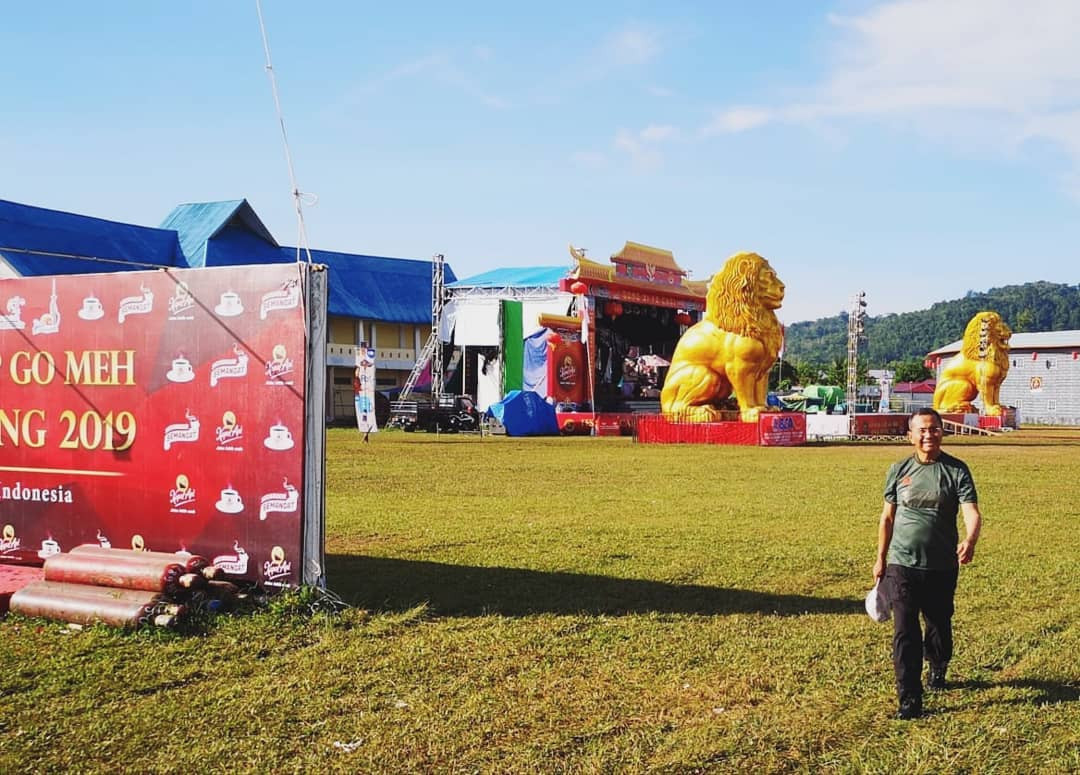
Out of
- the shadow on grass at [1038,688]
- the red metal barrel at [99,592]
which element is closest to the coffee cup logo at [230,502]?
the red metal barrel at [99,592]

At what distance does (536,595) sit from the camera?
6762 mm

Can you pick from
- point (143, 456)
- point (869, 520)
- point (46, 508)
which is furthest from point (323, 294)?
point (869, 520)

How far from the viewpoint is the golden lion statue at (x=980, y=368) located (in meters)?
33.0

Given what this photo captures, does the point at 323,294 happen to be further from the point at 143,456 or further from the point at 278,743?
the point at 278,743

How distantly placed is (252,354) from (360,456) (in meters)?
13.1

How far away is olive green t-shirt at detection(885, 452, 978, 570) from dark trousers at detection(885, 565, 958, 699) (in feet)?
0.20

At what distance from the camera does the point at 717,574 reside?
7.52m

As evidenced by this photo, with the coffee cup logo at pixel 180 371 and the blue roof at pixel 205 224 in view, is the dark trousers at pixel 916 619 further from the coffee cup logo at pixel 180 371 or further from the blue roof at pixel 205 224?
the blue roof at pixel 205 224

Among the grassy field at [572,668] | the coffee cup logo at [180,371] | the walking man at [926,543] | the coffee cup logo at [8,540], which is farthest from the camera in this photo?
the coffee cup logo at [8,540]

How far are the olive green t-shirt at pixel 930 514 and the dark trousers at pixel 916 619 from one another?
0.06 m

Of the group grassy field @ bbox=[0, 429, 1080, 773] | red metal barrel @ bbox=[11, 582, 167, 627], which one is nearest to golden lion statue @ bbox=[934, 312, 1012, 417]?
grassy field @ bbox=[0, 429, 1080, 773]

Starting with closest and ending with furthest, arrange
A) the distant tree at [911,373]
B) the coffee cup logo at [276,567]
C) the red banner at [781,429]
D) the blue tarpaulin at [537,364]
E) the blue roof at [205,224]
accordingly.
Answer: the coffee cup logo at [276,567] < the red banner at [781,429] < the blue tarpaulin at [537,364] < the blue roof at [205,224] < the distant tree at [911,373]

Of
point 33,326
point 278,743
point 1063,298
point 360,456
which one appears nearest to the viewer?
point 278,743

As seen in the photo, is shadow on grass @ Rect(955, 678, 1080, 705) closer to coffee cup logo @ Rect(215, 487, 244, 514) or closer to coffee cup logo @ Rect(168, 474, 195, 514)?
coffee cup logo @ Rect(215, 487, 244, 514)
